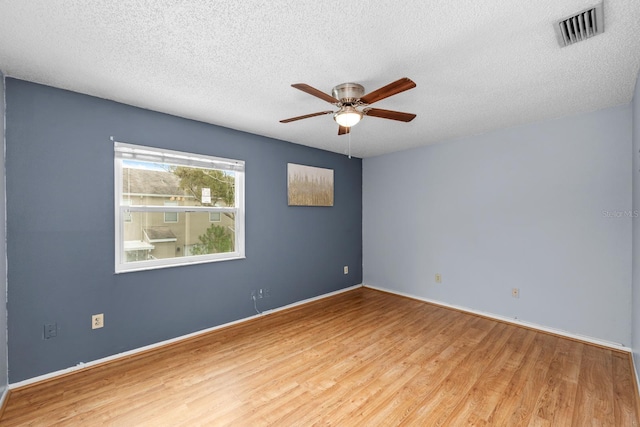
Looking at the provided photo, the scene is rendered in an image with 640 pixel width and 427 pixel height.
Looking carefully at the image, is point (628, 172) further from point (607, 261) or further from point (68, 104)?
point (68, 104)

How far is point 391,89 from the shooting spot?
6.20ft

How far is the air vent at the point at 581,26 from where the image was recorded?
4.94ft

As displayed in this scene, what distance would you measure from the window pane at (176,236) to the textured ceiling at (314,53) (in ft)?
3.74

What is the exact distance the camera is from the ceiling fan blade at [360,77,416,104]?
1775 millimetres

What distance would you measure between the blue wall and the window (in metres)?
0.10

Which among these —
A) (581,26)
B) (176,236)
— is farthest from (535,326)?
(176,236)

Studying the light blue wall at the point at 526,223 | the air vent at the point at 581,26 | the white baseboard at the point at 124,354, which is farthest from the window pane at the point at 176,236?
the air vent at the point at 581,26

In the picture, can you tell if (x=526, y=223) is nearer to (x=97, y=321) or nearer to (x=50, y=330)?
(x=97, y=321)

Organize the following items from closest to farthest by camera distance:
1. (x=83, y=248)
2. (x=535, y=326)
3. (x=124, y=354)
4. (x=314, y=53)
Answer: (x=314, y=53), (x=83, y=248), (x=124, y=354), (x=535, y=326)

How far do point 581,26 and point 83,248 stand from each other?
3.86 metres

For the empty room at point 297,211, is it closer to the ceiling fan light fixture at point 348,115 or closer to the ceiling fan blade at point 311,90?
the ceiling fan light fixture at point 348,115

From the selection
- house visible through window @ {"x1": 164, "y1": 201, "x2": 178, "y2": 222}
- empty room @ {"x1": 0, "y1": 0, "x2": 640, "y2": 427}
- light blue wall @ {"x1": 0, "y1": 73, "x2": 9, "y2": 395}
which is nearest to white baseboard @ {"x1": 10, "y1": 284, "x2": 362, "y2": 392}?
empty room @ {"x1": 0, "y1": 0, "x2": 640, "y2": 427}

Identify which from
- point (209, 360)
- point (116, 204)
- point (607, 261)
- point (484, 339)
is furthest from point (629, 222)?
point (116, 204)

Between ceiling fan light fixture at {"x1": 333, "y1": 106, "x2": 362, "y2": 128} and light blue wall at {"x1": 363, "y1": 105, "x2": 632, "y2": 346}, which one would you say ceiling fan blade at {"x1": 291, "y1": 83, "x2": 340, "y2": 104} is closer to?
ceiling fan light fixture at {"x1": 333, "y1": 106, "x2": 362, "y2": 128}
